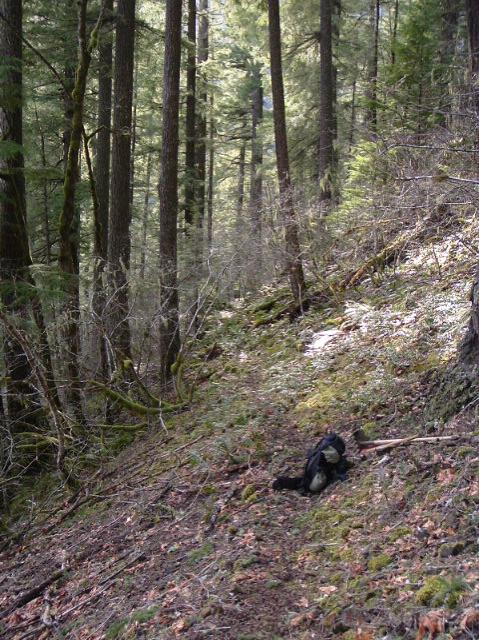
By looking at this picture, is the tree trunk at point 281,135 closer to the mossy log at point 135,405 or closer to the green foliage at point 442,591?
the mossy log at point 135,405

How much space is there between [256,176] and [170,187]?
446 inches

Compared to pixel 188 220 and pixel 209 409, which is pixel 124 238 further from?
pixel 188 220

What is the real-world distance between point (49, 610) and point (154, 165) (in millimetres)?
24741

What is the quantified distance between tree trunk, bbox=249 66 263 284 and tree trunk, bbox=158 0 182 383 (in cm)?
171

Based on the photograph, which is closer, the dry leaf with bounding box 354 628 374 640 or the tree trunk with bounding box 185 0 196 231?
the dry leaf with bounding box 354 628 374 640

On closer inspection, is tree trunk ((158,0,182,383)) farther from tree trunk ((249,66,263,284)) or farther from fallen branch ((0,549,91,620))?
fallen branch ((0,549,91,620))

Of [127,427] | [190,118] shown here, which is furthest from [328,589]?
[190,118]

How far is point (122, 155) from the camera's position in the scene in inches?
404

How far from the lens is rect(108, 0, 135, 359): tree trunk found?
9734 millimetres

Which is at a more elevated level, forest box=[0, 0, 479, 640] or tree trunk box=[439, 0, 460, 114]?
tree trunk box=[439, 0, 460, 114]

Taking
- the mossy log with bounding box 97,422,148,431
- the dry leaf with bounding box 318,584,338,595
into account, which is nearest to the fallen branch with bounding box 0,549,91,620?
the dry leaf with bounding box 318,584,338,595

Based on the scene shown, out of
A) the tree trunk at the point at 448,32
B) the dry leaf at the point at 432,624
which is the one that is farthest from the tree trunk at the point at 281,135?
the dry leaf at the point at 432,624

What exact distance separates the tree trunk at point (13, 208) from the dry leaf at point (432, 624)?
21.3ft

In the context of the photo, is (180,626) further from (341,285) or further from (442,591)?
(341,285)
